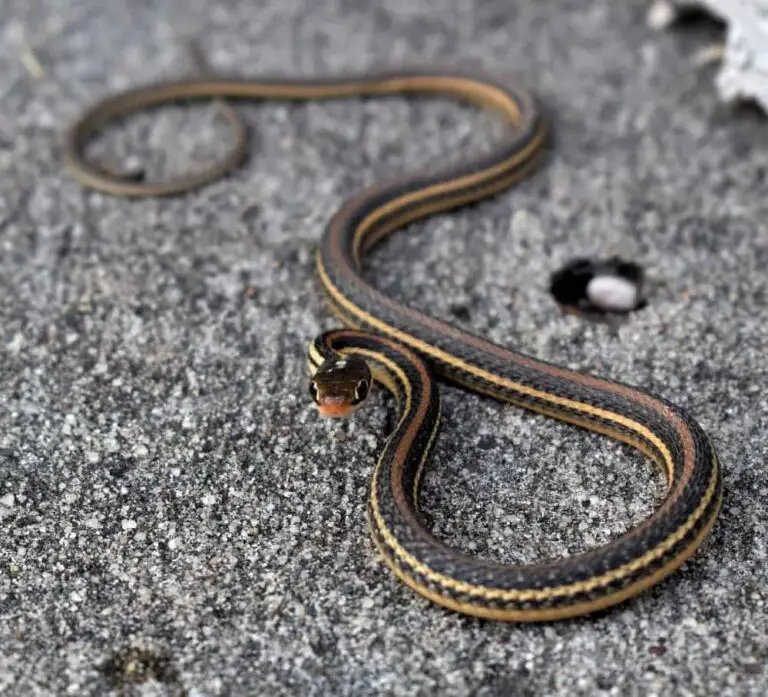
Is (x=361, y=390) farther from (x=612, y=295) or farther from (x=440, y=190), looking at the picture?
(x=440, y=190)

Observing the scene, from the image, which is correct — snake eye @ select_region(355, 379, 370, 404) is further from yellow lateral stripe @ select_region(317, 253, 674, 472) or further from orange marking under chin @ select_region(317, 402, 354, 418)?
yellow lateral stripe @ select_region(317, 253, 674, 472)

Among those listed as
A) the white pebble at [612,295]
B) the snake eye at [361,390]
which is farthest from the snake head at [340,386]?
Result: the white pebble at [612,295]

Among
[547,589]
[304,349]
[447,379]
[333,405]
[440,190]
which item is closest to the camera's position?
[547,589]

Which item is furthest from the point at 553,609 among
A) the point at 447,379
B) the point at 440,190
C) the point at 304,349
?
the point at 440,190

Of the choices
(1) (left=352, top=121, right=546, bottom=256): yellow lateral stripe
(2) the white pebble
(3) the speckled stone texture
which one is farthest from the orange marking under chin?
(2) the white pebble

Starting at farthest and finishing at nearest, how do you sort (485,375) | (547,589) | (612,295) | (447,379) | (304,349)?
(612,295) → (304,349) → (447,379) → (485,375) → (547,589)

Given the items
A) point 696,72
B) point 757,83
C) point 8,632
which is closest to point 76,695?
point 8,632

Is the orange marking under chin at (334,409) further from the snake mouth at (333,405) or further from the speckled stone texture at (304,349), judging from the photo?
the speckled stone texture at (304,349)
